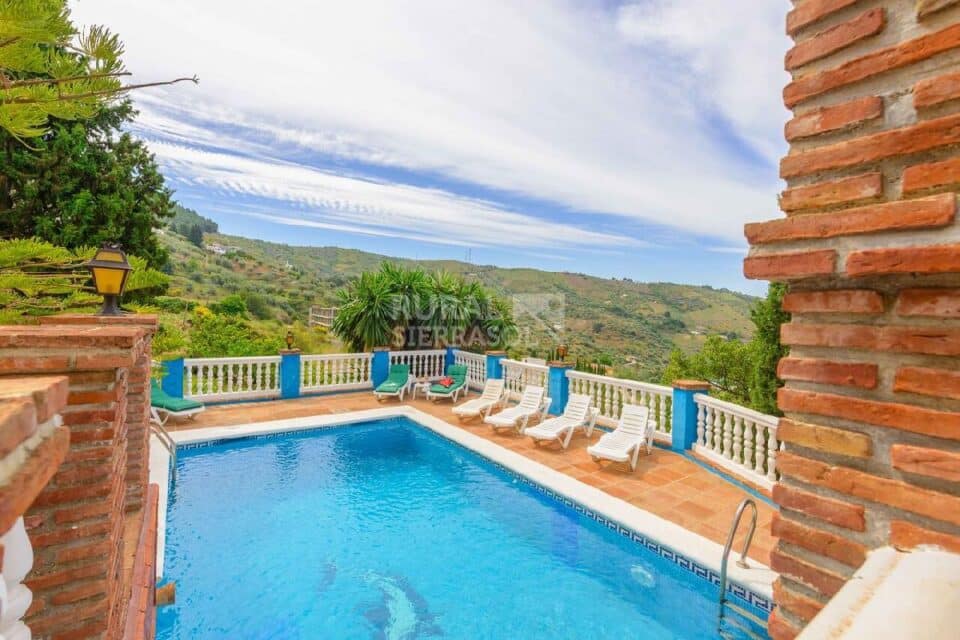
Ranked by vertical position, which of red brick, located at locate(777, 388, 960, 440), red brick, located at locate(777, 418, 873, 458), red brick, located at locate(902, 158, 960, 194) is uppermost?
red brick, located at locate(902, 158, 960, 194)

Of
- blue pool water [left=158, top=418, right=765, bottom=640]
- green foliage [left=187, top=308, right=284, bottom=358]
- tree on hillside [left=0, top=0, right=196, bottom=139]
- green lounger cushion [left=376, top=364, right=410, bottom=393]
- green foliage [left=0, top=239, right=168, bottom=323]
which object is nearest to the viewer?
tree on hillside [left=0, top=0, right=196, bottom=139]

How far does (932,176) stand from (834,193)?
21 centimetres

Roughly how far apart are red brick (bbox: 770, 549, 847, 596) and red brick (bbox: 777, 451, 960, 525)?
9.8 inches

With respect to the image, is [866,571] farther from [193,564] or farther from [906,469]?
[193,564]

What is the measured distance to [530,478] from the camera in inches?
271

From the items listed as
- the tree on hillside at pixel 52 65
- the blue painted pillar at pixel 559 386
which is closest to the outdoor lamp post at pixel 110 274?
the tree on hillside at pixel 52 65

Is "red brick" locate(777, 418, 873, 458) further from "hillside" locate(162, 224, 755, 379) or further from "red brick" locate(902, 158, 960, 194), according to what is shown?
"hillside" locate(162, 224, 755, 379)

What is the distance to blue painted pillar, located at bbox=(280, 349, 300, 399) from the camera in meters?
11.5

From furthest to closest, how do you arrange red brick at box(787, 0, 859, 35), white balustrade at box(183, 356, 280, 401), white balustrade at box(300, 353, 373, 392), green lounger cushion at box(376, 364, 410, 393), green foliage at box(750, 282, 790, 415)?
1. white balustrade at box(300, 353, 373, 392)
2. green lounger cushion at box(376, 364, 410, 393)
3. white balustrade at box(183, 356, 280, 401)
4. green foliage at box(750, 282, 790, 415)
5. red brick at box(787, 0, 859, 35)

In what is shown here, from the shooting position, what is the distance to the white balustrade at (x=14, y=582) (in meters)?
0.79

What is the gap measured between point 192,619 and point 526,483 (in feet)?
14.7

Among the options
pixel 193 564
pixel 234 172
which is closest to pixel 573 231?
pixel 234 172

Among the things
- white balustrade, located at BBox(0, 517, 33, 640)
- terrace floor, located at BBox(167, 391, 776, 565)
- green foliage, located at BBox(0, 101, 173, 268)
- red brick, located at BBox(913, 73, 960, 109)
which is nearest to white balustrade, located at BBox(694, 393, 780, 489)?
terrace floor, located at BBox(167, 391, 776, 565)

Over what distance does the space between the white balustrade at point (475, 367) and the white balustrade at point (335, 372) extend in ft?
9.19
